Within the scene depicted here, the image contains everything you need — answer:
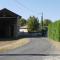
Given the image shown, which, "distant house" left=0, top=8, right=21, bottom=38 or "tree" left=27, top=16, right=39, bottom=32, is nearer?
"distant house" left=0, top=8, right=21, bottom=38

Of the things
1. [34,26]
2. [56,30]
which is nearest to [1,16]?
[56,30]

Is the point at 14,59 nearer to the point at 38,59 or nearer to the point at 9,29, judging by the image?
the point at 38,59

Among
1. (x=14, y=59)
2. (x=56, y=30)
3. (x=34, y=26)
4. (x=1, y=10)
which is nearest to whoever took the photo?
(x=14, y=59)

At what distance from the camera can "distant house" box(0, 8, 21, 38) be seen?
58206mm

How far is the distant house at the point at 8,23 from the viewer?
58.2 meters

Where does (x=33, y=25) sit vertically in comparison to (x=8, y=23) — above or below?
below

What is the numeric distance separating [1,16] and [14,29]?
4.16 metres

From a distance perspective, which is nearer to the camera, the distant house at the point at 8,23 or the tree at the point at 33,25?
the distant house at the point at 8,23

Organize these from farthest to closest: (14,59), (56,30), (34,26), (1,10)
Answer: (34,26)
(1,10)
(56,30)
(14,59)

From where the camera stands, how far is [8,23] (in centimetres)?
5925

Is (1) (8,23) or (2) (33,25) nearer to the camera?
(1) (8,23)

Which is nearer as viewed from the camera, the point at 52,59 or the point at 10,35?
the point at 52,59

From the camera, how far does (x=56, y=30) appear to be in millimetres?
38031

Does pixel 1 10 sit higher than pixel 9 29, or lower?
higher
